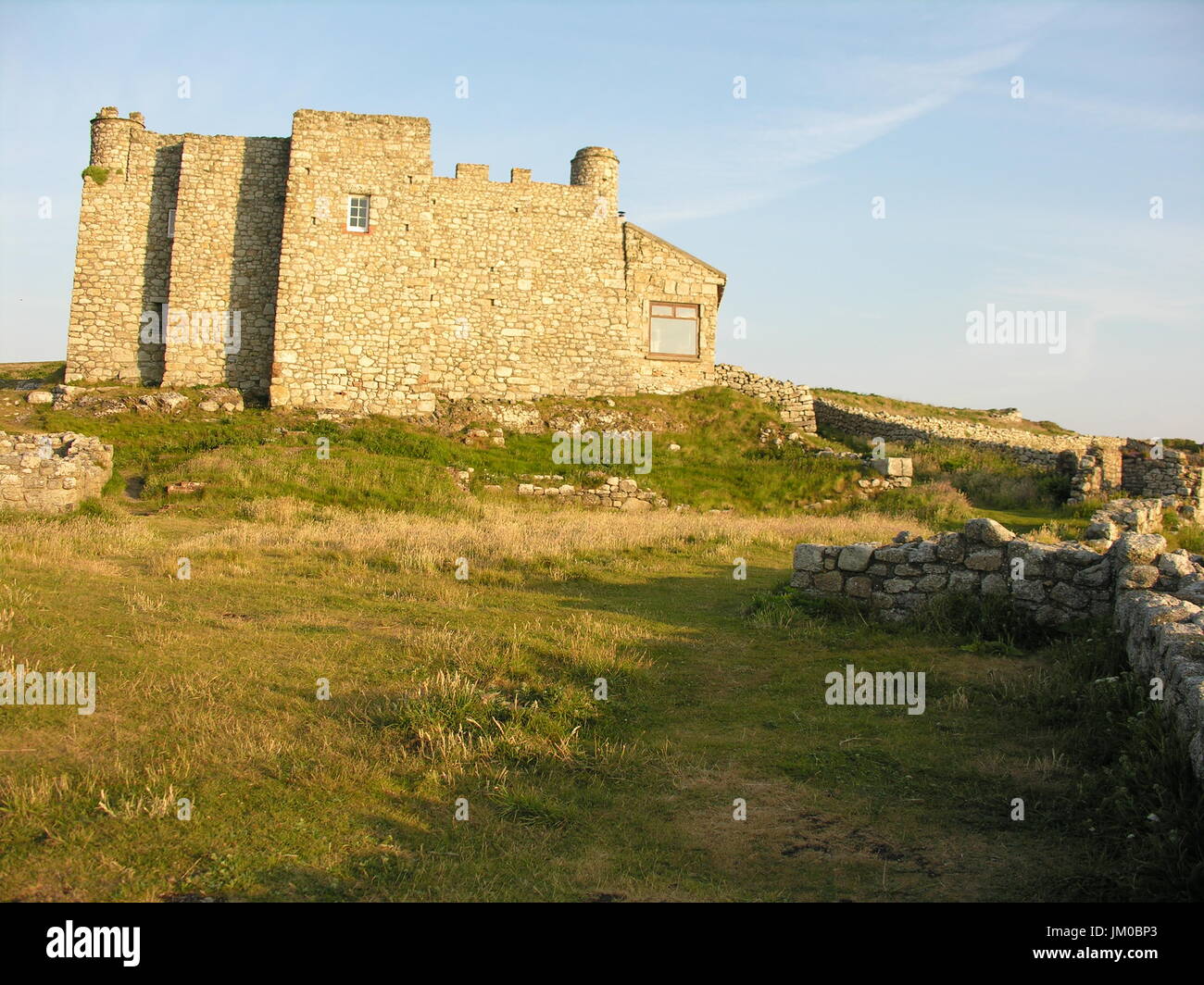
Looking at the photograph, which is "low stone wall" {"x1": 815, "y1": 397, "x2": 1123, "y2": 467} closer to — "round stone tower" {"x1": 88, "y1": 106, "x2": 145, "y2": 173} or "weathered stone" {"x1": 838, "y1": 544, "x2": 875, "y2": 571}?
"weathered stone" {"x1": 838, "y1": 544, "x2": 875, "y2": 571}

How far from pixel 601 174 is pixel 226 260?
417 inches

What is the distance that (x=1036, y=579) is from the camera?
10.7 metres

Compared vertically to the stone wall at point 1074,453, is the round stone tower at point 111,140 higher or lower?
higher

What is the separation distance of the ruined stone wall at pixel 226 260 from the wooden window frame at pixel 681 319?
1046cm

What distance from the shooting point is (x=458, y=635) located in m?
10.1

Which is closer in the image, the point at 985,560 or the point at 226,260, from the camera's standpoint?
the point at 985,560

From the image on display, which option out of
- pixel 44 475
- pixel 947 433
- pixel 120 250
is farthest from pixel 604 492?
pixel 120 250


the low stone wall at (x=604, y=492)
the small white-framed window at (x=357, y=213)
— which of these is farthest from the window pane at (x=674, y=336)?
the small white-framed window at (x=357, y=213)

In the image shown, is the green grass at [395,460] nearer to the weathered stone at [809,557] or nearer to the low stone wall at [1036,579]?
the weathered stone at [809,557]

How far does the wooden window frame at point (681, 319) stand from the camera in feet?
91.0

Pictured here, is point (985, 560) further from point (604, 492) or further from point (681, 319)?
point (681, 319)

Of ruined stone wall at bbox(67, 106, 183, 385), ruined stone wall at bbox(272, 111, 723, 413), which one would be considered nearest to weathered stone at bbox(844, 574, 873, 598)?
ruined stone wall at bbox(272, 111, 723, 413)

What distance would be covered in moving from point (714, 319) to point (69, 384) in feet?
58.3
